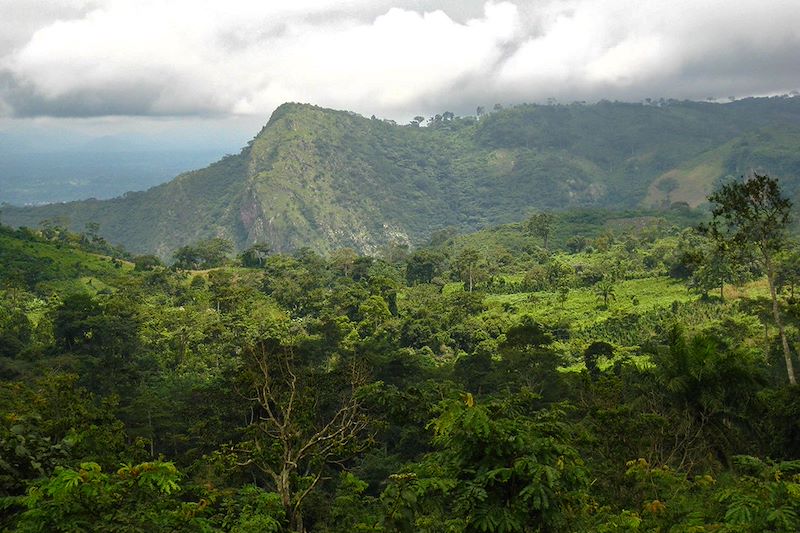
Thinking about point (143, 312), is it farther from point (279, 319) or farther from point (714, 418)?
point (714, 418)

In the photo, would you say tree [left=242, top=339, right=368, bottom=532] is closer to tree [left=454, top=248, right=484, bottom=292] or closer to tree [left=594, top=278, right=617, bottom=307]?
tree [left=594, top=278, right=617, bottom=307]

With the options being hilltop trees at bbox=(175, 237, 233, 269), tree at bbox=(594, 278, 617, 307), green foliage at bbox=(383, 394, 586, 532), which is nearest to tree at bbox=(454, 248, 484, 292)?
tree at bbox=(594, 278, 617, 307)

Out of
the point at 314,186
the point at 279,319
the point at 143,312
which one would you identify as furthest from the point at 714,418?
the point at 314,186

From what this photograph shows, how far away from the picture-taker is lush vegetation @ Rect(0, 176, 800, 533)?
7660 mm

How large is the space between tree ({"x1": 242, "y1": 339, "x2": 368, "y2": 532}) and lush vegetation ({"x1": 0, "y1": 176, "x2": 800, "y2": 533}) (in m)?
0.13

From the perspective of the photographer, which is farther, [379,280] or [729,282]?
[379,280]

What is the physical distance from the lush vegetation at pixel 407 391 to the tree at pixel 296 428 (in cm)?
13

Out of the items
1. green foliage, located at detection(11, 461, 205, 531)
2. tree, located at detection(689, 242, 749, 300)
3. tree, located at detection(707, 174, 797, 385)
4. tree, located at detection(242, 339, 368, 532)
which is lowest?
tree, located at detection(689, 242, 749, 300)

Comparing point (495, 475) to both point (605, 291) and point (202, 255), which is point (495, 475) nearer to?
point (605, 291)

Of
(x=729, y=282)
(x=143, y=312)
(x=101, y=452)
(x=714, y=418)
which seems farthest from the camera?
(x=729, y=282)

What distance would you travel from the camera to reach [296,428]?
55.1 ft

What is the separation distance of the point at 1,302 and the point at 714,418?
51844 millimetres

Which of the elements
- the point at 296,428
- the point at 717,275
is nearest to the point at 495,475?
the point at 296,428

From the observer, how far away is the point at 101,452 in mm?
15555
